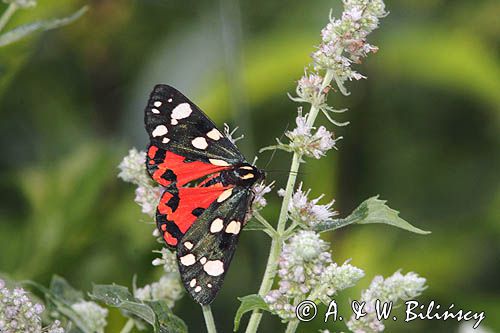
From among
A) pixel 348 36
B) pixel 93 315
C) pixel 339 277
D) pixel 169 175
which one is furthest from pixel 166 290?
pixel 348 36

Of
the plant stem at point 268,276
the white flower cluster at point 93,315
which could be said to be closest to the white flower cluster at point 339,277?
the plant stem at point 268,276


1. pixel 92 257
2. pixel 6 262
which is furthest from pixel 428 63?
pixel 6 262

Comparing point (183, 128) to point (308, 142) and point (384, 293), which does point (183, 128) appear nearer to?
point (308, 142)

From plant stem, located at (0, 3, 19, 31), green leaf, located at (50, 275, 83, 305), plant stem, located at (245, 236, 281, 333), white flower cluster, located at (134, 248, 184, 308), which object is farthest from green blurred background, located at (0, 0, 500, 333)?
plant stem, located at (245, 236, 281, 333)

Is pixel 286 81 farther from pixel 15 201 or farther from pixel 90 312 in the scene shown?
pixel 90 312

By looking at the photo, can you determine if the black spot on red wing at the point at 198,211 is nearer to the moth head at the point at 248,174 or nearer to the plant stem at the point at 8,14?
the moth head at the point at 248,174

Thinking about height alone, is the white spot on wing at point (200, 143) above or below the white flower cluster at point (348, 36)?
below

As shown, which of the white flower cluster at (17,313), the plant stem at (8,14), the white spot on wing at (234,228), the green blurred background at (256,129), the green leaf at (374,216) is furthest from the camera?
the green blurred background at (256,129)
